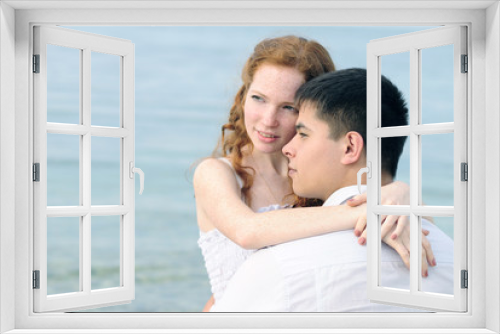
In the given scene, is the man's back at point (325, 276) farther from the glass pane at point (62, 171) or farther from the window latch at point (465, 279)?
the glass pane at point (62, 171)

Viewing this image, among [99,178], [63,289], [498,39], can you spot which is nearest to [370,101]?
[498,39]

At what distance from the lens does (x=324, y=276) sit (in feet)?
9.94

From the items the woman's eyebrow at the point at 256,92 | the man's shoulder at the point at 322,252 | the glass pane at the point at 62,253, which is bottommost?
the glass pane at the point at 62,253

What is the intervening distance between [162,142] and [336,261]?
25.4ft

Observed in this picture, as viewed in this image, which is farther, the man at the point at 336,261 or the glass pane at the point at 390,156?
the glass pane at the point at 390,156

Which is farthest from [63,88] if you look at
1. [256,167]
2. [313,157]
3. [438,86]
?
[313,157]

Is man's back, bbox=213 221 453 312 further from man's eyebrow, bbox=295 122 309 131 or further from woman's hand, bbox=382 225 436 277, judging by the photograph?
man's eyebrow, bbox=295 122 309 131

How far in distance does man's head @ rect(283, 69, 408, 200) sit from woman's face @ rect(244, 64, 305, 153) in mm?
137

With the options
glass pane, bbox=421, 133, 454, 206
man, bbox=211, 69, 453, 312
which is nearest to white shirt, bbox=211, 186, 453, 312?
man, bbox=211, 69, 453, 312

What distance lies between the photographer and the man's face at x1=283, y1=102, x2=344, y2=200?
4.14 metres

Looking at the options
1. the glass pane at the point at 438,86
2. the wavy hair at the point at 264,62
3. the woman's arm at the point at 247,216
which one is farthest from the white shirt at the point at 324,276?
the glass pane at the point at 438,86

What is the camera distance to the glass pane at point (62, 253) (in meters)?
10.7

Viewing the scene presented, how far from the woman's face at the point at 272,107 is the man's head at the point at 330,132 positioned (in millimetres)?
137

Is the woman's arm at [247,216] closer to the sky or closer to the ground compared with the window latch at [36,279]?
closer to the sky
